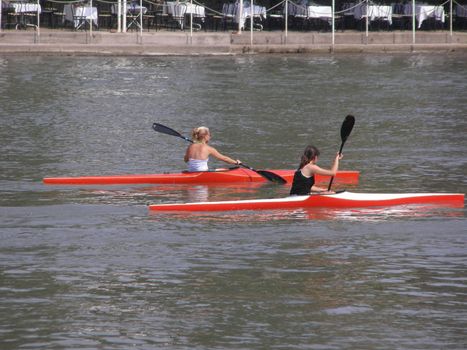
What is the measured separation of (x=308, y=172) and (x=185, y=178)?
2331mm

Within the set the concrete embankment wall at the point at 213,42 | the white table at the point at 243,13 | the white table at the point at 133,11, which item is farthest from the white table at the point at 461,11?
the white table at the point at 133,11

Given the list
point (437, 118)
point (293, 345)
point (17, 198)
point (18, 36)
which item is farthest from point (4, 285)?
point (18, 36)

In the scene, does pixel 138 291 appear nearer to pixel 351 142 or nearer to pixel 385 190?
pixel 385 190

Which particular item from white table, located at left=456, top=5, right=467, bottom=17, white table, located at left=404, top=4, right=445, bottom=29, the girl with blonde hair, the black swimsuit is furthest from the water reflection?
white table, located at left=456, top=5, right=467, bottom=17

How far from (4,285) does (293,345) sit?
10.2 ft

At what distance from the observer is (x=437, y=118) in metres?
24.2

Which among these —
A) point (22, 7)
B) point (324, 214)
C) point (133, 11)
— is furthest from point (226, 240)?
point (133, 11)

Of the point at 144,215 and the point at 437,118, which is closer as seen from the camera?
the point at 144,215


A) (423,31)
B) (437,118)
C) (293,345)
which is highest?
(423,31)

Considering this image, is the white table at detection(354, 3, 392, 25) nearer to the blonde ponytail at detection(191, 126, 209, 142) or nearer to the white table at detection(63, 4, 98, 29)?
the white table at detection(63, 4, 98, 29)

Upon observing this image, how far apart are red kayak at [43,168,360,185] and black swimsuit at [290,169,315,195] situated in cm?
170

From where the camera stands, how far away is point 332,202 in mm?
15109

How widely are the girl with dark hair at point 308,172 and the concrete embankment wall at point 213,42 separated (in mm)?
18770

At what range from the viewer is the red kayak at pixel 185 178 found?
16734 mm
